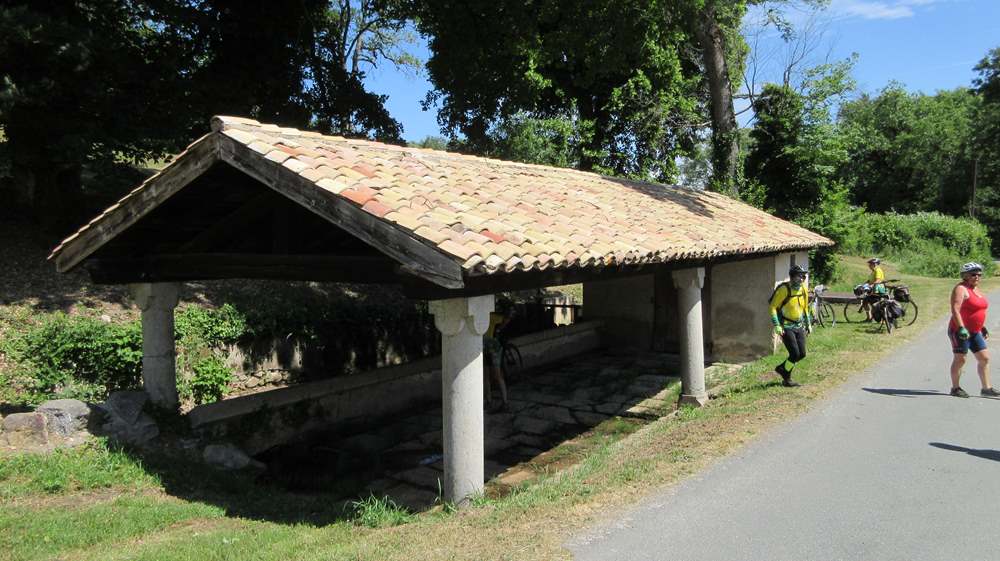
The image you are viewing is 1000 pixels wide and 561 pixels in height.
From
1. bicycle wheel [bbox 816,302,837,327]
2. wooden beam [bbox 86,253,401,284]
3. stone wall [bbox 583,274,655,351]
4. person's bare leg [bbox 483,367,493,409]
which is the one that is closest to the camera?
wooden beam [bbox 86,253,401,284]

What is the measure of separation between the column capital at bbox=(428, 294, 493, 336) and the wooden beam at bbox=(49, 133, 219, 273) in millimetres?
2222

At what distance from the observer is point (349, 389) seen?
907cm

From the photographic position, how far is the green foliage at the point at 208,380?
973cm

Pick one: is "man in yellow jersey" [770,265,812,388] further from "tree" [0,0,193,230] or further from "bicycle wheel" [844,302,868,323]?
"tree" [0,0,193,230]

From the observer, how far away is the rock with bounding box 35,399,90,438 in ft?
20.9

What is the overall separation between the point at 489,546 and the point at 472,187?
3.75 metres

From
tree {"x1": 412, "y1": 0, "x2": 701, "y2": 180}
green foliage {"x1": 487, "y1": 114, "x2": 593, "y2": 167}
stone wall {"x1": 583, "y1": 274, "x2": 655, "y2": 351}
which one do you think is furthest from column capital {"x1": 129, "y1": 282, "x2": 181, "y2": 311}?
green foliage {"x1": 487, "y1": 114, "x2": 593, "y2": 167}

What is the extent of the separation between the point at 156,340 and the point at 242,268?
5.15 feet

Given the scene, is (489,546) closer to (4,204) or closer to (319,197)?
(319,197)

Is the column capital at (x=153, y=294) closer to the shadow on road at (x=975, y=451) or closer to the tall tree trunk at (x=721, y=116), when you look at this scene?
the shadow on road at (x=975, y=451)

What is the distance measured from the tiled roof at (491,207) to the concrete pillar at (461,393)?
668 millimetres

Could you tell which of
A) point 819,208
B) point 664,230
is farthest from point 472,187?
point 819,208

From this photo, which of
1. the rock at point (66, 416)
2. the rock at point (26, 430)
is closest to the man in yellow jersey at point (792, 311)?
the rock at point (66, 416)

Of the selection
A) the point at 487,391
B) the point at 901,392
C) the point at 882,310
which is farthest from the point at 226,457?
the point at 882,310
